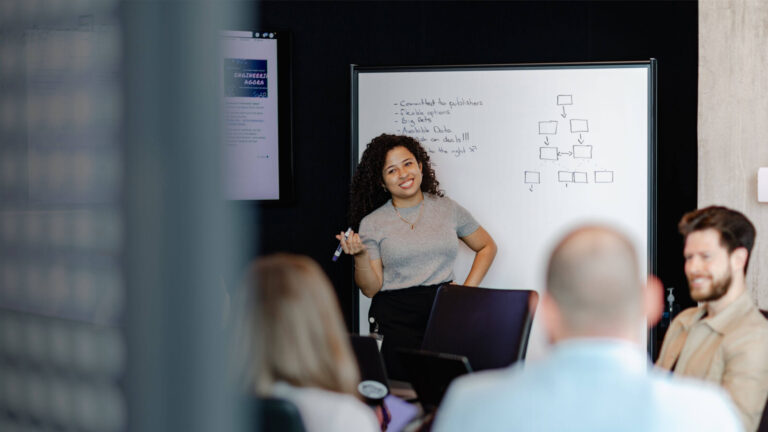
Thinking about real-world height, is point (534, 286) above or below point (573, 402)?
below

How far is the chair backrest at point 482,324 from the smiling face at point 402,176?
2.39 ft

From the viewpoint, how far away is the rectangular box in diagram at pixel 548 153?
4.40 m

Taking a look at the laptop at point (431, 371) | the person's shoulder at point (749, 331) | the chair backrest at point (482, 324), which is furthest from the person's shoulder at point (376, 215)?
the person's shoulder at point (749, 331)

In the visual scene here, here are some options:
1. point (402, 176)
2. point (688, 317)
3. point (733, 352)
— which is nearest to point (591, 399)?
point (733, 352)

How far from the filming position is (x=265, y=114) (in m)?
4.92

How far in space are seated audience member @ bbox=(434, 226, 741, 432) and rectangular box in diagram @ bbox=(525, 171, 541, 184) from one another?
310 cm

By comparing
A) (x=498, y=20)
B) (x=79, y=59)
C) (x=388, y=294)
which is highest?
(x=498, y=20)

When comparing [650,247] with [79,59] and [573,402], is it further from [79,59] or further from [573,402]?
[79,59]

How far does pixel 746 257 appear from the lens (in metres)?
2.41

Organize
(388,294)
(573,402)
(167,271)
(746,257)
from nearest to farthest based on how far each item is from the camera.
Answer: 1. (167,271)
2. (573,402)
3. (746,257)
4. (388,294)

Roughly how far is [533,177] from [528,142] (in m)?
0.20

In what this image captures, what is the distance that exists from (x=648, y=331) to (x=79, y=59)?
170 inches

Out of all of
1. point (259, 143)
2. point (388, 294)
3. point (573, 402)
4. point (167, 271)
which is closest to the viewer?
point (167, 271)

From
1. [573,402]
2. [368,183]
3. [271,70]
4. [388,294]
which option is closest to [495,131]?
[368,183]
